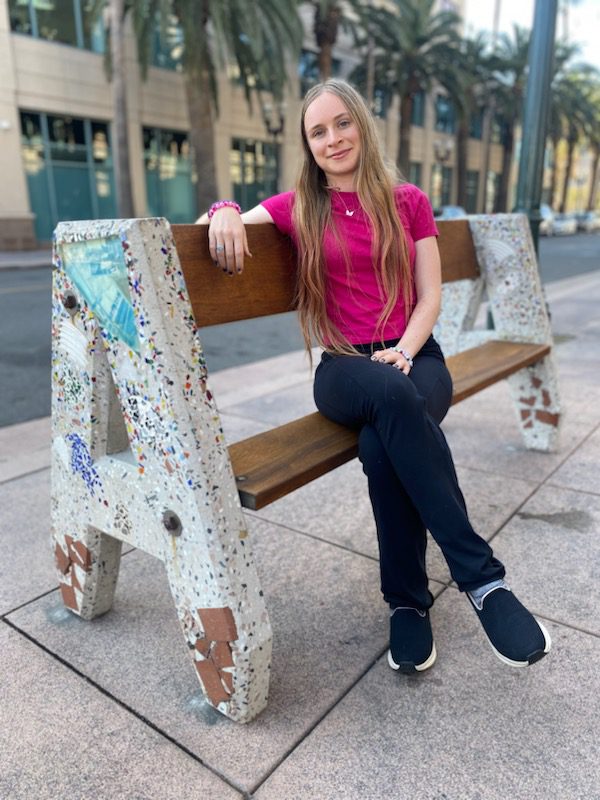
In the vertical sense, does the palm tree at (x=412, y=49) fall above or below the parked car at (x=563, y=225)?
above

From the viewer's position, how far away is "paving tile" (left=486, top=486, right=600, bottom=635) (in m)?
2.20

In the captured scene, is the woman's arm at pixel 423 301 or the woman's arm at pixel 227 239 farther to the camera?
the woman's arm at pixel 423 301

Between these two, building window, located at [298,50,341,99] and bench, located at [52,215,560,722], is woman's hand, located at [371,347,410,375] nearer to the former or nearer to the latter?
bench, located at [52,215,560,722]

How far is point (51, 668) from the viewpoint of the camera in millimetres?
1965

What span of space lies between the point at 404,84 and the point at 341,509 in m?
30.7

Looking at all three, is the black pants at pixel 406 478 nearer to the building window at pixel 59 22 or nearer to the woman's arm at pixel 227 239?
the woman's arm at pixel 227 239

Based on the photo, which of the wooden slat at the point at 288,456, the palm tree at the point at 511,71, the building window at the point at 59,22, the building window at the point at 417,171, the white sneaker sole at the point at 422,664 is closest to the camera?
the wooden slat at the point at 288,456

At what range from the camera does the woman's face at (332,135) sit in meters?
2.17

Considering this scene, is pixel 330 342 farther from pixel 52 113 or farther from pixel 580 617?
pixel 52 113

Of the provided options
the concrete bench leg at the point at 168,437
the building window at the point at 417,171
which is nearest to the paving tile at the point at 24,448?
the concrete bench leg at the point at 168,437

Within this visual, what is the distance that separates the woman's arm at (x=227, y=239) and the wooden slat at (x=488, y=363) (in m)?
1.07

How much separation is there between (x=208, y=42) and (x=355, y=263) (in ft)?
62.7

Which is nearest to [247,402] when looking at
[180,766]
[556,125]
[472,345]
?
[472,345]

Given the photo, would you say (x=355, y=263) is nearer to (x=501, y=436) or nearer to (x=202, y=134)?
(x=501, y=436)
